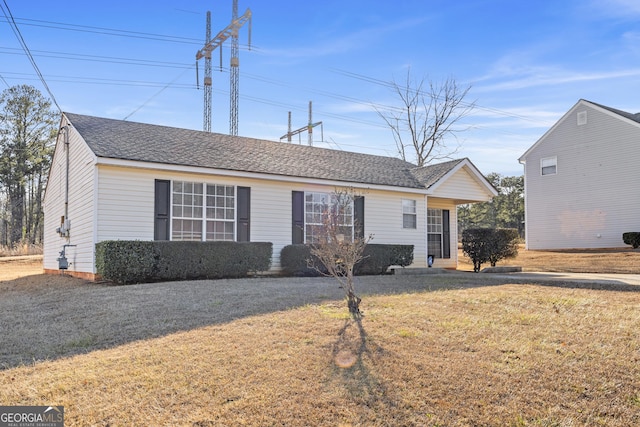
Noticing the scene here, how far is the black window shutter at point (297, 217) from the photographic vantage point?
14097mm

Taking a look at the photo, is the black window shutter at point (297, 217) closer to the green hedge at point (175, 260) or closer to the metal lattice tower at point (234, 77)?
the green hedge at point (175, 260)

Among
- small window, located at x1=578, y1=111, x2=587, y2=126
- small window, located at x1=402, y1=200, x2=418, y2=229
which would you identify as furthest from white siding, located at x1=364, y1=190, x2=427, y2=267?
small window, located at x1=578, y1=111, x2=587, y2=126

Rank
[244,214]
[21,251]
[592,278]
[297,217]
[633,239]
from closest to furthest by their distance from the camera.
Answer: [592,278] < [244,214] < [297,217] < [633,239] < [21,251]

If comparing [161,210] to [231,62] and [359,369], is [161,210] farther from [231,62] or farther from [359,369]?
Answer: [231,62]

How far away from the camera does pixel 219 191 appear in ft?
42.9

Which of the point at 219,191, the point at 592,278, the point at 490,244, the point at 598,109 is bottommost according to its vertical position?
the point at 592,278

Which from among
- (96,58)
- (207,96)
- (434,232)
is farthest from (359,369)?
(207,96)

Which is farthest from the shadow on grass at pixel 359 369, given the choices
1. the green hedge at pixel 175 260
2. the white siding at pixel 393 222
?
the white siding at pixel 393 222

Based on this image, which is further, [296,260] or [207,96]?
[207,96]

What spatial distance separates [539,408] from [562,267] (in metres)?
14.5

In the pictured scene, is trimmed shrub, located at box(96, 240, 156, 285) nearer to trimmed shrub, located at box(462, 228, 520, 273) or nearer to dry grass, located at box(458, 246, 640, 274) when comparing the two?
trimmed shrub, located at box(462, 228, 520, 273)

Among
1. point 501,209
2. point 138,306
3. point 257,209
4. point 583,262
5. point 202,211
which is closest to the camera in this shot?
point 138,306

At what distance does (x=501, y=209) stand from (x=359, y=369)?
3812 centimetres

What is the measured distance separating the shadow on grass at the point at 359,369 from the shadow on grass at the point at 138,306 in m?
0.05
